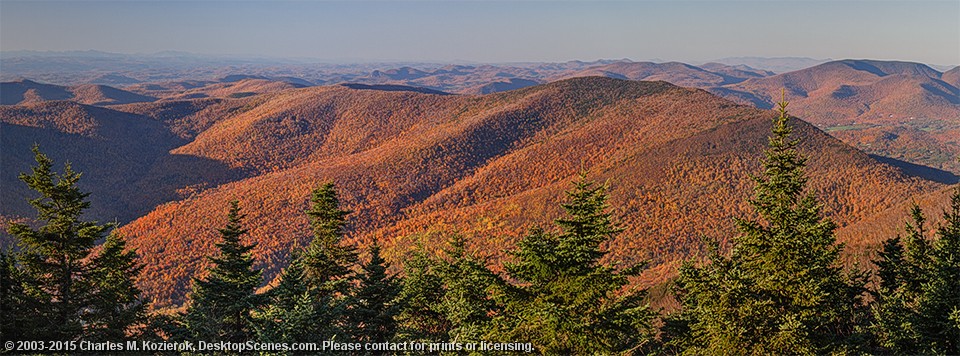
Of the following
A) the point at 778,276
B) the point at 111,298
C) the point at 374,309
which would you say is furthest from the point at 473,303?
the point at 111,298

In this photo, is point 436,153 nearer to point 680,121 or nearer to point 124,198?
point 680,121

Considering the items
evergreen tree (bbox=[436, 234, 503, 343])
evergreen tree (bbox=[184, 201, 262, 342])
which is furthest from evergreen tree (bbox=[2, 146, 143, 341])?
evergreen tree (bbox=[436, 234, 503, 343])

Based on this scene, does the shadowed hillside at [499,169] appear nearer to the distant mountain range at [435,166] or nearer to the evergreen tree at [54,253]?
the distant mountain range at [435,166]

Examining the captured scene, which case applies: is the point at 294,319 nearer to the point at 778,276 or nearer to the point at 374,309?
the point at 374,309

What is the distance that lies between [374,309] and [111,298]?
9345 mm

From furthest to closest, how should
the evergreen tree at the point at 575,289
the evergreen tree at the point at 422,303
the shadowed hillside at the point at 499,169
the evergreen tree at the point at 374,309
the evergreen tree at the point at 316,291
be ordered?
the shadowed hillside at the point at 499,169, the evergreen tree at the point at 422,303, the evergreen tree at the point at 374,309, the evergreen tree at the point at 316,291, the evergreen tree at the point at 575,289

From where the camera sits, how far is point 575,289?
37.0ft

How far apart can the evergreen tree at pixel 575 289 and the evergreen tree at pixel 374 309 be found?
25.8 ft

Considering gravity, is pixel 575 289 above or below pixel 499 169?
above

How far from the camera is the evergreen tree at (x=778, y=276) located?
11.6 metres

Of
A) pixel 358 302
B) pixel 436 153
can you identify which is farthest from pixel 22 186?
pixel 358 302

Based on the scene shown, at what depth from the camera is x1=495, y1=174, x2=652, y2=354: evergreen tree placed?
435 inches

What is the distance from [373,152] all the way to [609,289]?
10241 cm

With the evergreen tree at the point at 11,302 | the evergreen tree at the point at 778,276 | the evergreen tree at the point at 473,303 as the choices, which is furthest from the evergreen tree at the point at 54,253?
the evergreen tree at the point at 778,276
